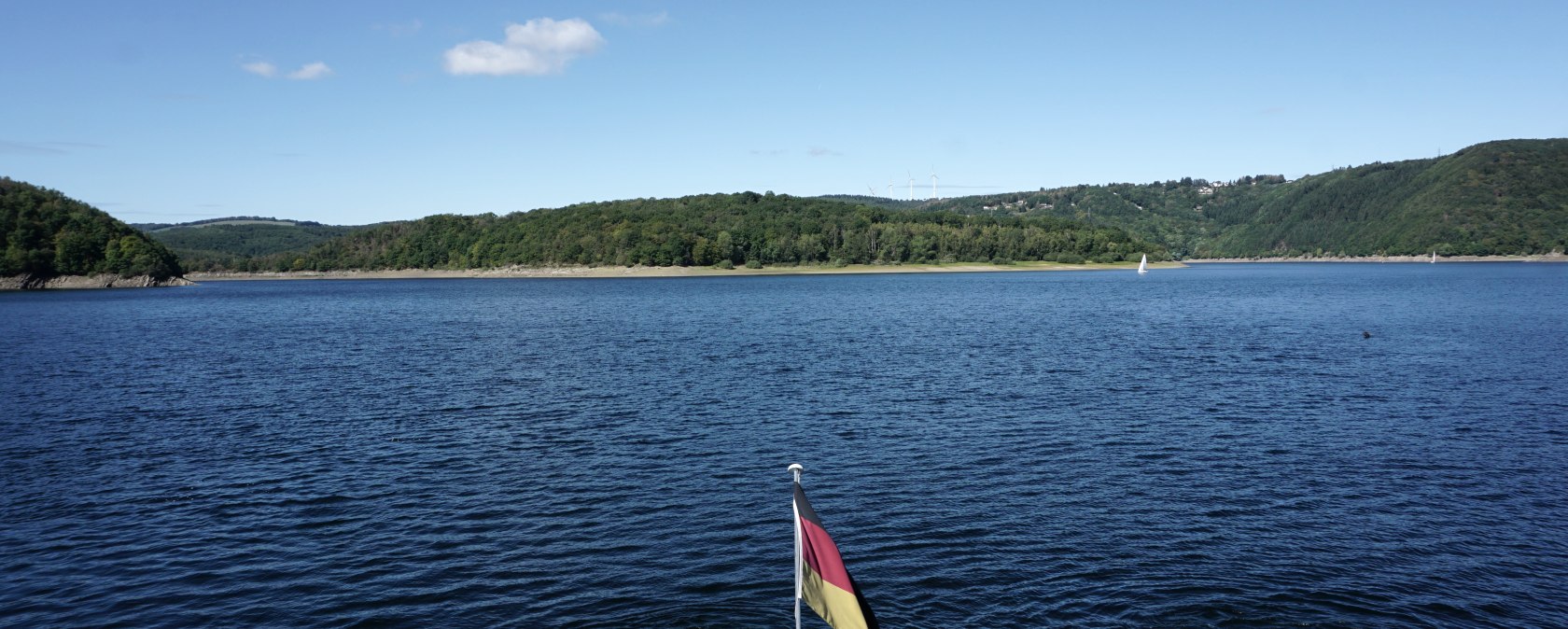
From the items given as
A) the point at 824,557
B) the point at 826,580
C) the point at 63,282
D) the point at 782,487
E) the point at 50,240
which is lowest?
the point at 782,487

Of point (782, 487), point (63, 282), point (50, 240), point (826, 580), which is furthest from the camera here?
point (63, 282)

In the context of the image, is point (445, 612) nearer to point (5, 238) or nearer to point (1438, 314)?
point (1438, 314)

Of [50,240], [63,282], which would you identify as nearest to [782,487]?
[50,240]

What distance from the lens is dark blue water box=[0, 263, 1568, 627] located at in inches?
651

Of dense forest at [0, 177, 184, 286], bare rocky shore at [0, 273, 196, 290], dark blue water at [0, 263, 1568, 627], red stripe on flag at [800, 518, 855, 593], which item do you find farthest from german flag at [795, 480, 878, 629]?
bare rocky shore at [0, 273, 196, 290]

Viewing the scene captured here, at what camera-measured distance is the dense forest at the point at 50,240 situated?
181000 millimetres

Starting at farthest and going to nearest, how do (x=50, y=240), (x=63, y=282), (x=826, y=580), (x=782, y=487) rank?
(x=63, y=282) < (x=50, y=240) < (x=782, y=487) < (x=826, y=580)

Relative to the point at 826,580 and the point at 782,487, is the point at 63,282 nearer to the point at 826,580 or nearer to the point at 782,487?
the point at 782,487

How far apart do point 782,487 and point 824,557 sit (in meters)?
14.3

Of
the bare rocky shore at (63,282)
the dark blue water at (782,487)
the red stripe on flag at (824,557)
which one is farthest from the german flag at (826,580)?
the bare rocky shore at (63,282)

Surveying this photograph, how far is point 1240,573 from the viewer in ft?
57.1

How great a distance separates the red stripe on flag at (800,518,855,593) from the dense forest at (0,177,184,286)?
221293 mm

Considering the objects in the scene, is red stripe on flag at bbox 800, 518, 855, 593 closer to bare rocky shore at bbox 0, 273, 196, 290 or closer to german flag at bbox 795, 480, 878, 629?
german flag at bbox 795, 480, 878, 629

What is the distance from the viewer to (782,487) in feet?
77.9
